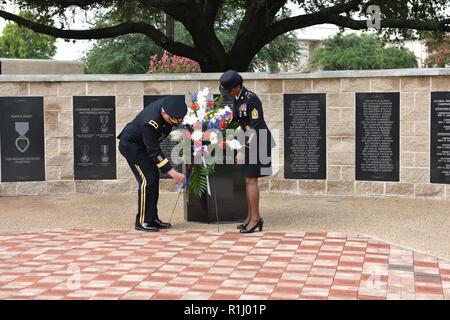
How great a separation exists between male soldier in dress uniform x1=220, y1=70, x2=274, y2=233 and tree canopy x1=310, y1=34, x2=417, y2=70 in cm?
5616

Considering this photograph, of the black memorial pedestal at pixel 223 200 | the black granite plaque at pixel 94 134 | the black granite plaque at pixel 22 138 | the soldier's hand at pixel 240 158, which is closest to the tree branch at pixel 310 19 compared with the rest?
the black granite plaque at pixel 94 134

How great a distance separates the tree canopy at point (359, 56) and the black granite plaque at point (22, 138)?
53.4 m

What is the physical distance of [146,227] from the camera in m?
9.36

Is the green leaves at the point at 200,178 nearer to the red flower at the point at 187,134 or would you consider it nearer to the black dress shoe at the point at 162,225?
the red flower at the point at 187,134

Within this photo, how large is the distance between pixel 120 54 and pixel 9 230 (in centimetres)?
3521

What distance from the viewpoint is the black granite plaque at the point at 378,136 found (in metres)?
12.0

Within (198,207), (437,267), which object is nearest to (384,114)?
(198,207)

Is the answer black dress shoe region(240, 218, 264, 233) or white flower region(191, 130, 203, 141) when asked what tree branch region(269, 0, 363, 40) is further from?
black dress shoe region(240, 218, 264, 233)

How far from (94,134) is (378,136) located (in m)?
4.36

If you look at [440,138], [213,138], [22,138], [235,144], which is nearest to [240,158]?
[235,144]

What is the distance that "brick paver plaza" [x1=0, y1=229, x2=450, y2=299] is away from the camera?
6.34 meters

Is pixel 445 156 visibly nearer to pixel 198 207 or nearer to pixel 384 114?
pixel 384 114

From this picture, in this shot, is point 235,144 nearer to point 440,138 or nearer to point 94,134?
point 440,138

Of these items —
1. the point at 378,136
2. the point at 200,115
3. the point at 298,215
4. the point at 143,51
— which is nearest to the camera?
the point at 200,115
